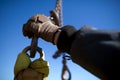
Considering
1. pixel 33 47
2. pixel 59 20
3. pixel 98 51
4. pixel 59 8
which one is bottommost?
pixel 98 51

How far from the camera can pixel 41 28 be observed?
136cm

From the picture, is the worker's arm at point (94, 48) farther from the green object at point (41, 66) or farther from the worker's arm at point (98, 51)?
the green object at point (41, 66)

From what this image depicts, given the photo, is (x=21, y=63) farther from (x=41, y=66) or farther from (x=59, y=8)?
(x=59, y=8)

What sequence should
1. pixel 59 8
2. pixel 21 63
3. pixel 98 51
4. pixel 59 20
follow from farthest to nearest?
pixel 59 8 < pixel 59 20 < pixel 21 63 < pixel 98 51

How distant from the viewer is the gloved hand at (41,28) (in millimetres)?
1259

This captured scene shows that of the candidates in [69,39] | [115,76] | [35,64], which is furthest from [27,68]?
[115,76]

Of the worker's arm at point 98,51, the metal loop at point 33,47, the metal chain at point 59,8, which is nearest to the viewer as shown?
the worker's arm at point 98,51

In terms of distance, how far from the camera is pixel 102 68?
32.0 inches

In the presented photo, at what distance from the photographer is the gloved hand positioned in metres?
1.26

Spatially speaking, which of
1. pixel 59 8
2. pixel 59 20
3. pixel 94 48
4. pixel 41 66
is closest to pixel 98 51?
pixel 94 48

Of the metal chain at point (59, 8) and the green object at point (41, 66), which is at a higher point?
the metal chain at point (59, 8)

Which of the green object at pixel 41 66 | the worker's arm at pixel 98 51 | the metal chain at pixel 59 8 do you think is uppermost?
the metal chain at pixel 59 8

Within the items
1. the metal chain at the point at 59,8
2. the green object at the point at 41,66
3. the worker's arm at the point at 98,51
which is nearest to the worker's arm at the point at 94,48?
the worker's arm at the point at 98,51

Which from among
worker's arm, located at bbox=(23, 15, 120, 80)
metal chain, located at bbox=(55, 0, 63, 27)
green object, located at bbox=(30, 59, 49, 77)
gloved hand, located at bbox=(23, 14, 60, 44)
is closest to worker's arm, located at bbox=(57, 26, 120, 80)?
worker's arm, located at bbox=(23, 15, 120, 80)
